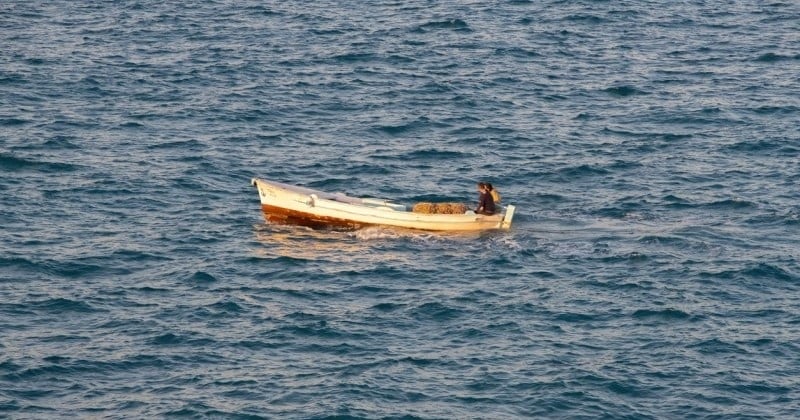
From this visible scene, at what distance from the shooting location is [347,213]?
52250 mm

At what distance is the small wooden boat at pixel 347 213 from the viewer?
52000 millimetres

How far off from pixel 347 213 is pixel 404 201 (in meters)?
3.92

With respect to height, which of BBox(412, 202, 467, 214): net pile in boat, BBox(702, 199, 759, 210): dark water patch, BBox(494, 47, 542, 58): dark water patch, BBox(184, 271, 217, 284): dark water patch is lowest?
BBox(702, 199, 759, 210): dark water patch

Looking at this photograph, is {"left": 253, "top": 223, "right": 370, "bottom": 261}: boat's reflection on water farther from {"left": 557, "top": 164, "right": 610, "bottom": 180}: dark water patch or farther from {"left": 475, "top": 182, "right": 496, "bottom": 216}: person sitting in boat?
{"left": 557, "top": 164, "right": 610, "bottom": 180}: dark water patch

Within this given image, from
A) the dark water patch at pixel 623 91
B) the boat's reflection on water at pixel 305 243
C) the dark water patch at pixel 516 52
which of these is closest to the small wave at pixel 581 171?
the dark water patch at pixel 623 91

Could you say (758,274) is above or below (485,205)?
below

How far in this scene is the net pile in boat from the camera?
2052 inches

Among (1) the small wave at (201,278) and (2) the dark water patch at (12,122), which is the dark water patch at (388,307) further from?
(2) the dark water patch at (12,122)

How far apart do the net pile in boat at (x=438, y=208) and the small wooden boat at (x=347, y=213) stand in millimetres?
330

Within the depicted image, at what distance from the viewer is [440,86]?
69.9 m

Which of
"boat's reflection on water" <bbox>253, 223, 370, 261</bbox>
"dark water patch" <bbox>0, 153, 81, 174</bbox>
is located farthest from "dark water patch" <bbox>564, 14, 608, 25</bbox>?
"boat's reflection on water" <bbox>253, 223, 370, 261</bbox>

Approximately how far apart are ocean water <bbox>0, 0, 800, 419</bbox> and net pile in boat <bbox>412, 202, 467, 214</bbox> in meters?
1.02

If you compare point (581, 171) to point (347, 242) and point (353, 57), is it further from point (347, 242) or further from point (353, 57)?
point (353, 57)

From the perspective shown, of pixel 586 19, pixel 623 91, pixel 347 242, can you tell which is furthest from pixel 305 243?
pixel 586 19
